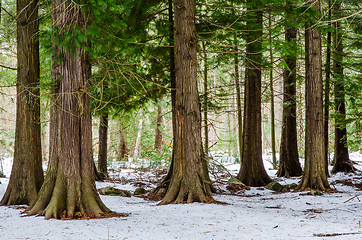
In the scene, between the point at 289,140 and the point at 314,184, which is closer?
the point at 314,184

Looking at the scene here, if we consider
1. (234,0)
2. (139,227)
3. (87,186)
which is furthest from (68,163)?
(234,0)

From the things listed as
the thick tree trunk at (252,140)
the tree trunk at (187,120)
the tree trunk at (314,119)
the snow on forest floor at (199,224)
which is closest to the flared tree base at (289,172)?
the thick tree trunk at (252,140)

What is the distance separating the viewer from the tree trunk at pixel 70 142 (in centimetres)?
514

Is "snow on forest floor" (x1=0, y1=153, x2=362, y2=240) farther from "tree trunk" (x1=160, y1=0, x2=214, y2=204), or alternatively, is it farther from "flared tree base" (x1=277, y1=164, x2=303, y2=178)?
"flared tree base" (x1=277, y1=164, x2=303, y2=178)

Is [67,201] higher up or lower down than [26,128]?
lower down

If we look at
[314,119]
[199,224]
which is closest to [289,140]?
[314,119]

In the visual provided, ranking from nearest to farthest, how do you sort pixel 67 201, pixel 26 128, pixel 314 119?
1. pixel 67 201
2. pixel 26 128
3. pixel 314 119

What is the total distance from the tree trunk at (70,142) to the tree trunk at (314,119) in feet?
19.0

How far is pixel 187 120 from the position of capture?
654 centimetres

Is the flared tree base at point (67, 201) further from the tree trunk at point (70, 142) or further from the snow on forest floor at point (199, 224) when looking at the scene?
the snow on forest floor at point (199, 224)

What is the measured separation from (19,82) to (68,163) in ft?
9.21

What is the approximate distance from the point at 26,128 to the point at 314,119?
739 centimetres

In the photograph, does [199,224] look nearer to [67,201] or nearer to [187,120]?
[67,201]

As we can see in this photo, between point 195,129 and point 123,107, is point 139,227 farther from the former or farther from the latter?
point 123,107
